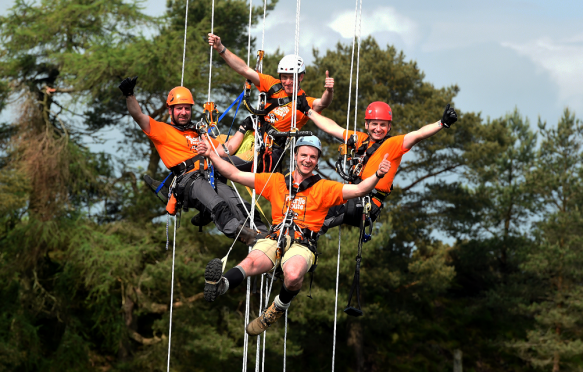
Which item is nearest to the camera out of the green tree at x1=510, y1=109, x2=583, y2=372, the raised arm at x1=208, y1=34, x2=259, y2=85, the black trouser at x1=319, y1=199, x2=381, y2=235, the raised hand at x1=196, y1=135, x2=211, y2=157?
the raised hand at x1=196, y1=135, x2=211, y2=157

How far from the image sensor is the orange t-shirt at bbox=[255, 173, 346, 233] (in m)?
5.19

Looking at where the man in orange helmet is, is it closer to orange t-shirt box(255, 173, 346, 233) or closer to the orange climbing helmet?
the orange climbing helmet

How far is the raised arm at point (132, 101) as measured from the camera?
525 cm

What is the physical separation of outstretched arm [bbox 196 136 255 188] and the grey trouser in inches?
22.5

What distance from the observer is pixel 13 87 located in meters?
18.8

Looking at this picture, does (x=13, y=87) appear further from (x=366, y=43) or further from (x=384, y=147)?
(x=384, y=147)

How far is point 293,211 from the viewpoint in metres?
5.25

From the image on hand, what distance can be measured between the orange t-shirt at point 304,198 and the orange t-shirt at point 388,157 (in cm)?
62

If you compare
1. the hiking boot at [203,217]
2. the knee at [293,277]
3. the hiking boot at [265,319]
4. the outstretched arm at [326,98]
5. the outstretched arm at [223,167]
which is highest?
the outstretched arm at [326,98]

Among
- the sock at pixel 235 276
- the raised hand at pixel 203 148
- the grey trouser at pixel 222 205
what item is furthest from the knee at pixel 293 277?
the raised hand at pixel 203 148

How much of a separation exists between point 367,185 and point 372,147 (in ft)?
3.11

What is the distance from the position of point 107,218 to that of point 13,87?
4236mm

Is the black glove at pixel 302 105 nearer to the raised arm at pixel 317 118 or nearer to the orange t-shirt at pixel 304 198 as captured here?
the raised arm at pixel 317 118

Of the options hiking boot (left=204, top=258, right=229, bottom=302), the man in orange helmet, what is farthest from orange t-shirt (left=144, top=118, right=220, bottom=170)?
hiking boot (left=204, top=258, right=229, bottom=302)
